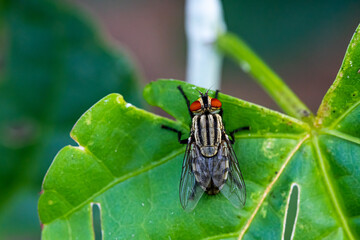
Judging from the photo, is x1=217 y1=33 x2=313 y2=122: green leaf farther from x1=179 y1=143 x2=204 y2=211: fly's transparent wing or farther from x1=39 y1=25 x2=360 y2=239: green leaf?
x1=179 y1=143 x2=204 y2=211: fly's transparent wing

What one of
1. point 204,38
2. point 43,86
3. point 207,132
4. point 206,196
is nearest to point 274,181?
point 206,196

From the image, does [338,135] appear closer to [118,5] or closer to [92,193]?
[92,193]

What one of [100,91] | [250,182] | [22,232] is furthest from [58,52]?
[250,182]

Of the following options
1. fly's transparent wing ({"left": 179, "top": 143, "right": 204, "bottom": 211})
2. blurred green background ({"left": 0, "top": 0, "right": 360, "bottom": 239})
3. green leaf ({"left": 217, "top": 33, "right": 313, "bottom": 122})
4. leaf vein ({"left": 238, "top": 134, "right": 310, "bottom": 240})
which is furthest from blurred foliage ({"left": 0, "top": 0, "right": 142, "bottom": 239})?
leaf vein ({"left": 238, "top": 134, "right": 310, "bottom": 240})

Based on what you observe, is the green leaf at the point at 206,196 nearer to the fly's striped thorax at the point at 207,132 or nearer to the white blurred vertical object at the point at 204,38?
the fly's striped thorax at the point at 207,132

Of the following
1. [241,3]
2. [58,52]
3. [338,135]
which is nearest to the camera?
[338,135]
